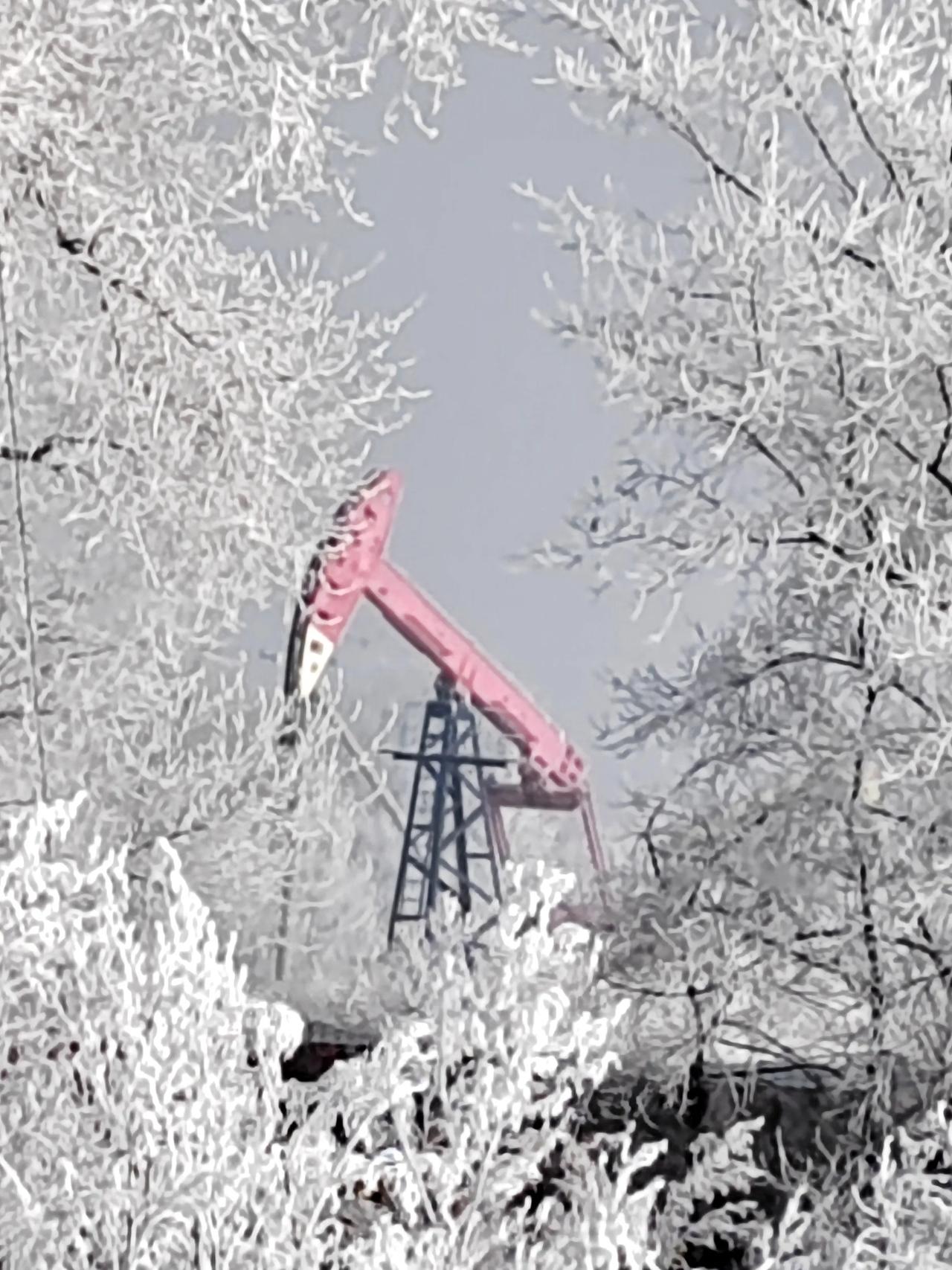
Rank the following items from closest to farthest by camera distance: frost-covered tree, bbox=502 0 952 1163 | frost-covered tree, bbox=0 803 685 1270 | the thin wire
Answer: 1. frost-covered tree, bbox=0 803 685 1270
2. frost-covered tree, bbox=502 0 952 1163
3. the thin wire

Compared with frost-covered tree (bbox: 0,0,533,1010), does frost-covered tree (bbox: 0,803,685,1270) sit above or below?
below

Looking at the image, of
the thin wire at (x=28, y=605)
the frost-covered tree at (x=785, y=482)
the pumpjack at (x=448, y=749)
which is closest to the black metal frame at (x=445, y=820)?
the pumpjack at (x=448, y=749)

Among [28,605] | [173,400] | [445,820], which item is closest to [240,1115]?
[445,820]

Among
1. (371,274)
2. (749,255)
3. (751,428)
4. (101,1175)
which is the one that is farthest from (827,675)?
(101,1175)

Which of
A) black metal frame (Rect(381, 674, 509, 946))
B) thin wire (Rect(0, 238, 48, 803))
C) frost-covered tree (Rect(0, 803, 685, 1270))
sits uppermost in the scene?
thin wire (Rect(0, 238, 48, 803))

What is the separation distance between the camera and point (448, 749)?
1.16m

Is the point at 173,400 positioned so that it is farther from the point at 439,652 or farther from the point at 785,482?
the point at 785,482

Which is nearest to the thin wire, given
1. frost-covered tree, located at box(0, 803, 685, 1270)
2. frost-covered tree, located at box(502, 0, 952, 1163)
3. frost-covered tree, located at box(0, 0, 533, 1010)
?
frost-covered tree, located at box(0, 0, 533, 1010)

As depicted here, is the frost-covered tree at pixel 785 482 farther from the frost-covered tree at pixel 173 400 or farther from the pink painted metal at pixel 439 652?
the frost-covered tree at pixel 173 400

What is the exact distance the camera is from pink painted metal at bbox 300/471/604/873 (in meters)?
1.13

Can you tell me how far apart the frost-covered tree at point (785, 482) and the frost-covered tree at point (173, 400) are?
210mm

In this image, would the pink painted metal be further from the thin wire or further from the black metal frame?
the thin wire

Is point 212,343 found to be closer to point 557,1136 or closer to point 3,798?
point 3,798

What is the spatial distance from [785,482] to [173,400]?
0.52 meters
